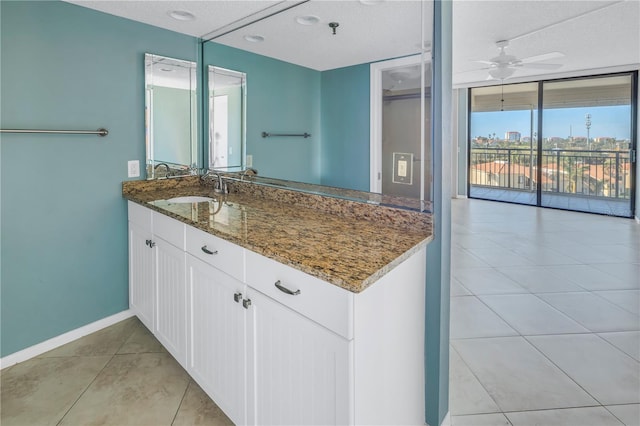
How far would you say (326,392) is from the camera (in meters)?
1.20

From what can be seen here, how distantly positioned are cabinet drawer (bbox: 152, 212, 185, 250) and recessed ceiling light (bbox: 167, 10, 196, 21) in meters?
1.30

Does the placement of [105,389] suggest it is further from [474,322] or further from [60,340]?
[474,322]

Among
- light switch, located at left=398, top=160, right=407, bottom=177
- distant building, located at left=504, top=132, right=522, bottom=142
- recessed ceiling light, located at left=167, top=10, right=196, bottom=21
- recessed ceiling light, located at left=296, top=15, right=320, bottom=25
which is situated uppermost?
recessed ceiling light, located at left=167, top=10, right=196, bottom=21

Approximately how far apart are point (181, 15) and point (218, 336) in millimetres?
2059

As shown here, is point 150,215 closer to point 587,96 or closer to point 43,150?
point 43,150

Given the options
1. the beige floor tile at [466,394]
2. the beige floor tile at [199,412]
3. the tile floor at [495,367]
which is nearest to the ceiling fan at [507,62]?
the tile floor at [495,367]

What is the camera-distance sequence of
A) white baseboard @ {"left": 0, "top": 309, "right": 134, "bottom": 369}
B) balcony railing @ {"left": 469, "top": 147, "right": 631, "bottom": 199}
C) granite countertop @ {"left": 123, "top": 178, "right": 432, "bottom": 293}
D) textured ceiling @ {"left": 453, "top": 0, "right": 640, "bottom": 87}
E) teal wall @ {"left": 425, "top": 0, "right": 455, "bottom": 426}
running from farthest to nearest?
balcony railing @ {"left": 469, "top": 147, "right": 631, "bottom": 199}, textured ceiling @ {"left": 453, "top": 0, "right": 640, "bottom": 87}, white baseboard @ {"left": 0, "top": 309, "right": 134, "bottom": 369}, teal wall @ {"left": 425, "top": 0, "right": 455, "bottom": 426}, granite countertop @ {"left": 123, "top": 178, "right": 432, "bottom": 293}

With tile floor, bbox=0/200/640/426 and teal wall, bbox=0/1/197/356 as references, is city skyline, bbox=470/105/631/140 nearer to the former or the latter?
tile floor, bbox=0/200/640/426

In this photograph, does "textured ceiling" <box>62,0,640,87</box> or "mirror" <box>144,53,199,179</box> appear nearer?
"textured ceiling" <box>62,0,640,87</box>

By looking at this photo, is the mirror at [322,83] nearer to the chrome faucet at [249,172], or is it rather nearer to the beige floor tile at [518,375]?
the chrome faucet at [249,172]

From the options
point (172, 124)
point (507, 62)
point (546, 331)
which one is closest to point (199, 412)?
point (172, 124)

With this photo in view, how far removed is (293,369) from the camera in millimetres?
1310

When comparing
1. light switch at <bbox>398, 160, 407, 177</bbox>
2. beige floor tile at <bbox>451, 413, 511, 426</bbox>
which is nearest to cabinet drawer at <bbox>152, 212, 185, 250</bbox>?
light switch at <bbox>398, 160, 407, 177</bbox>

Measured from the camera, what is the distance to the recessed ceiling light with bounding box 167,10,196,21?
2.44m
